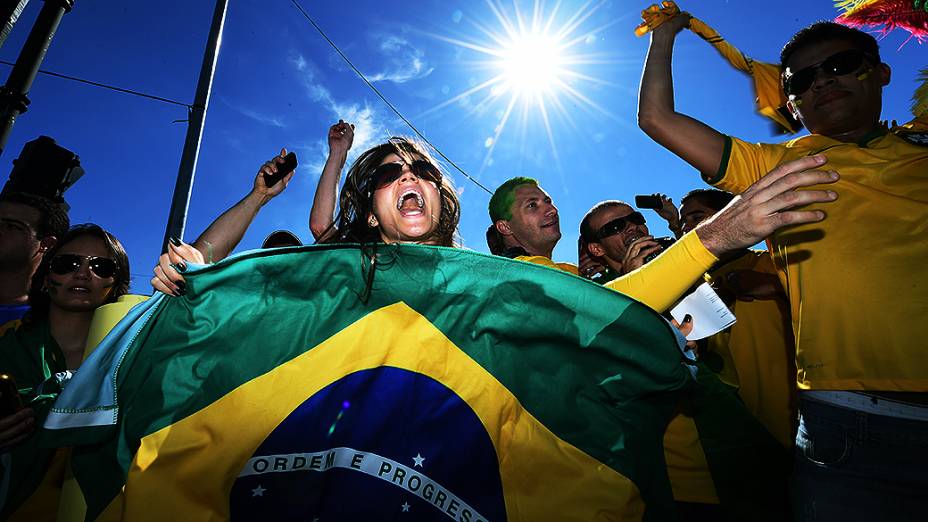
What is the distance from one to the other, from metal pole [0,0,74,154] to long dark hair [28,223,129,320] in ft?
12.7

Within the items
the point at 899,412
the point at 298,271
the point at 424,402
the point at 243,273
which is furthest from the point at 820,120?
the point at 243,273

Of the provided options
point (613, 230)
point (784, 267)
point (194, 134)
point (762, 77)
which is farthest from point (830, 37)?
point (194, 134)

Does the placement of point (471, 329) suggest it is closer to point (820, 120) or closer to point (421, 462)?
point (421, 462)

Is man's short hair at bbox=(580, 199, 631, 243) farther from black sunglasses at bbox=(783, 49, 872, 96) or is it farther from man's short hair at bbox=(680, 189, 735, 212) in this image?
black sunglasses at bbox=(783, 49, 872, 96)

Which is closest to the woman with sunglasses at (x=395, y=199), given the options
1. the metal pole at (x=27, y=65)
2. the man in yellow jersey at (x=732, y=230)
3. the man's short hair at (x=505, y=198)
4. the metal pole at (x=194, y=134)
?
the man's short hair at (x=505, y=198)

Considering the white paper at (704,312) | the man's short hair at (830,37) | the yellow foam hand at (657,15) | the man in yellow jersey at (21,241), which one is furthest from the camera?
the man in yellow jersey at (21,241)

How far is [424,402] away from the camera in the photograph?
153 centimetres

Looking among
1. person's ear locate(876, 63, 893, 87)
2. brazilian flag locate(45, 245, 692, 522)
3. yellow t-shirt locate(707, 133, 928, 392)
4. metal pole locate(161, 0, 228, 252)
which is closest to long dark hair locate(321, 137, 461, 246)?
brazilian flag locate(45, 245, 692, 522)

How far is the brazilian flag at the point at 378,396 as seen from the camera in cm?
141

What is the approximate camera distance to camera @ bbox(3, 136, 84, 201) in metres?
5.23

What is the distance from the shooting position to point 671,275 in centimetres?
144

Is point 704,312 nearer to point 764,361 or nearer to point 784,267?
point 784,267

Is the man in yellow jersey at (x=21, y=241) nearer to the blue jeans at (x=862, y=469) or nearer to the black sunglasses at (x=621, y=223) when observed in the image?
the black sunglasses at (x=621, y=223)

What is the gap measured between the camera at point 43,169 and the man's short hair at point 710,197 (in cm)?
679
